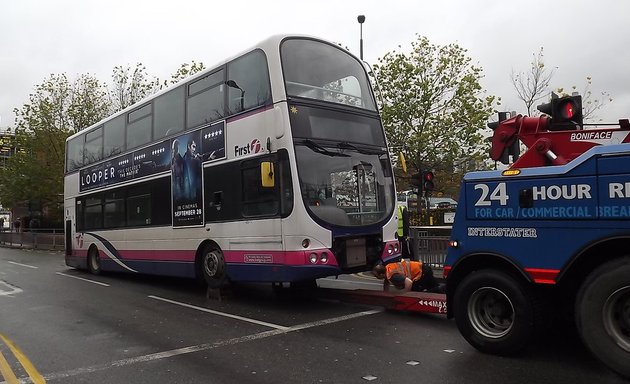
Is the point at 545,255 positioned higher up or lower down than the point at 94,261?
higher up

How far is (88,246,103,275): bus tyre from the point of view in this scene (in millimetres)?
13883

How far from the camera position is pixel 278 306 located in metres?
8.34

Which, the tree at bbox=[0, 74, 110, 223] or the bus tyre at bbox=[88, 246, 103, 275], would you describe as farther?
the tree at bbox=[0, 74, 110, 223]

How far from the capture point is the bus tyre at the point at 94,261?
13.9m

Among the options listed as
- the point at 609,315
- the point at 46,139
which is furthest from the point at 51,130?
the point at 609,315

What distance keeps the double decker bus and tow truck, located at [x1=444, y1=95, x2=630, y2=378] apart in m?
2.70

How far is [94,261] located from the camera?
1408cm

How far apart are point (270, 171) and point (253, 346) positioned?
281 centimetres

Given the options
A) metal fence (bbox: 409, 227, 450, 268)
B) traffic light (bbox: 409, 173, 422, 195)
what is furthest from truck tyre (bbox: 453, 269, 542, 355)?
traffic light (bbox: 409, 173, 422, 195)

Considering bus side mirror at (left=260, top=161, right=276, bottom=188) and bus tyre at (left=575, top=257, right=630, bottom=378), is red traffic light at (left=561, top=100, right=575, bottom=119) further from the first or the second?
bus side mirror at (left=260, top=161, right=276, bottom=188)

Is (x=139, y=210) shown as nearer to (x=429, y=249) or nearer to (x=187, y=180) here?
(x=187, y=180)

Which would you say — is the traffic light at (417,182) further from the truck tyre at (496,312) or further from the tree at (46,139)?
the tree at (46,139)

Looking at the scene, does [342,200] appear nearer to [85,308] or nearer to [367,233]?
[367,233]

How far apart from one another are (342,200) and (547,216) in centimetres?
381
